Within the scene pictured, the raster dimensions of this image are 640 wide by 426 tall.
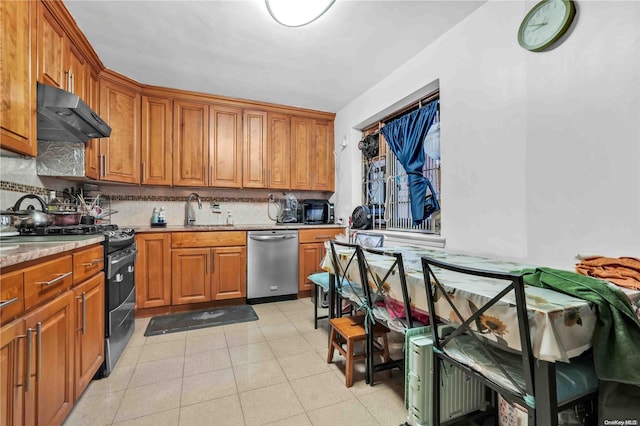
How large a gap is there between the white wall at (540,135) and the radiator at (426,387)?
2.84 ft

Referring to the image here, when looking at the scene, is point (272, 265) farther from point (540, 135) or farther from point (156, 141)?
point (540, 135)

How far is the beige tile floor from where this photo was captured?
1479 millimetres

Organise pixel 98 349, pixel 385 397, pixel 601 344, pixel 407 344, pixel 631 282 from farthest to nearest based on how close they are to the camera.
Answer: pixel 98 349, pixel 385 397, pixel 407 344, pixel 631 282, pixel 601 344

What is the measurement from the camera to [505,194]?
1819 millimetres

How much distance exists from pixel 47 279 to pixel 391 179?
2813 millimetres

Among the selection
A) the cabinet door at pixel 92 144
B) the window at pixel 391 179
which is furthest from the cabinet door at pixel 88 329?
the window at pixel 391 179

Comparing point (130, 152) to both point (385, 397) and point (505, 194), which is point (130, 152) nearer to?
point (385, 397)

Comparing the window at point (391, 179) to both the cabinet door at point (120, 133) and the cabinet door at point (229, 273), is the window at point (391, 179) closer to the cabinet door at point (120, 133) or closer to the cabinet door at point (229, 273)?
the cabinet door at point (229, 273)

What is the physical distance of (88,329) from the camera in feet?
5.21

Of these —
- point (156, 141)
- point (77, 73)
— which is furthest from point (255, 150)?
point (77, 73)

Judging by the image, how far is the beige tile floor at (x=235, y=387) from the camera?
58.2 inches

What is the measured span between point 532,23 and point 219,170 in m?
3.09

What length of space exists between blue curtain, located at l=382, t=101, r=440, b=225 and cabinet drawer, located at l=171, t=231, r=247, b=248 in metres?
1.86

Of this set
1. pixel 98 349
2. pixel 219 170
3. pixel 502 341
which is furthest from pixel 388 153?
pixel 98 349
